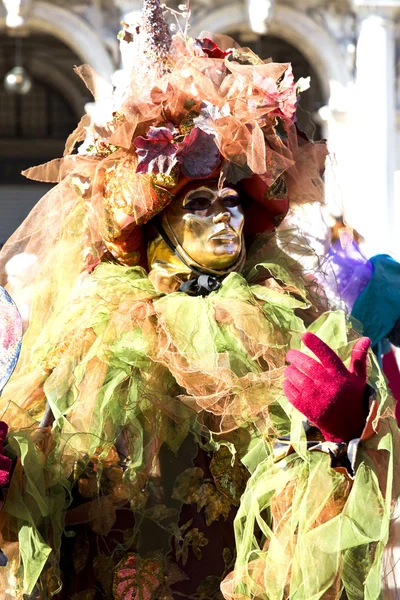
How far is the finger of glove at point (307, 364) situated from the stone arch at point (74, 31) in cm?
715

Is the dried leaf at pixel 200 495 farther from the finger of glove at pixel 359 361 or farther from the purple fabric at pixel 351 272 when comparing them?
the purple fabric at pixel 351 272

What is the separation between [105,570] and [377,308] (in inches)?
54.5

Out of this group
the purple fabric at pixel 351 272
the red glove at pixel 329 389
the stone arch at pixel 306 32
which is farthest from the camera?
the stone arch at pixel 306 32

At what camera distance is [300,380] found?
5.98 feet

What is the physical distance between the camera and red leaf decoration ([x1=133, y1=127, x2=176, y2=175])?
222 centimetres

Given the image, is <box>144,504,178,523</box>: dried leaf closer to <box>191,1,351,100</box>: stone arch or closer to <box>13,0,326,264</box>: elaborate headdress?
<box>13,0,326,264</box>: elaborate headdress

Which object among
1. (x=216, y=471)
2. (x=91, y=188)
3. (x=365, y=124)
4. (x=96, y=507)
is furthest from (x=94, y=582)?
(x=365, y=124)

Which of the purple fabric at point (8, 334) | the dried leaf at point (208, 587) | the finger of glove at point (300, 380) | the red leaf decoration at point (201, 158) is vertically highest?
the red leaf decoration at point (201, 158)

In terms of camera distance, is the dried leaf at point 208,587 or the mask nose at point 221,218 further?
the mask nose at point 221,218

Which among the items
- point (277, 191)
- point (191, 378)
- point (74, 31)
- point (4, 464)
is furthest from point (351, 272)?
point (74, 31)

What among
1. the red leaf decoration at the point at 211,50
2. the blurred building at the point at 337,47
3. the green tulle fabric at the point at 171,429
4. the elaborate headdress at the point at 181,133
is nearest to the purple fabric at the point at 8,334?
the green tulle fabric at the point at 171,429

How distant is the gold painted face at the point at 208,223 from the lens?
88.4 inches

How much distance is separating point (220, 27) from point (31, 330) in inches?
278

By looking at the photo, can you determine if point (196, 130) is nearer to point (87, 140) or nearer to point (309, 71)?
point (87, 140)
